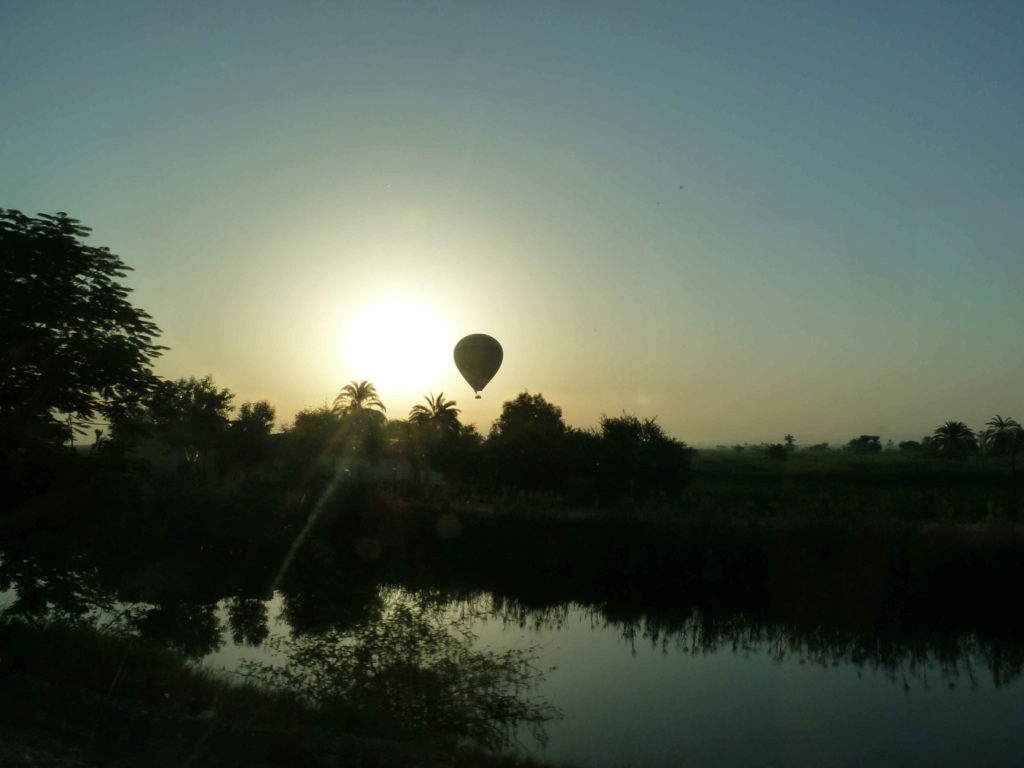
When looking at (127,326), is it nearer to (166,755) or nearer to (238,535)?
(166,755)

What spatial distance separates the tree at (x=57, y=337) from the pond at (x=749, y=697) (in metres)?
5.51

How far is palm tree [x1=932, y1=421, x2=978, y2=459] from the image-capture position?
97625 millimetres

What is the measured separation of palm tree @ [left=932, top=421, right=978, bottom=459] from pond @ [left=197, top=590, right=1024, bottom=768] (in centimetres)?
8553

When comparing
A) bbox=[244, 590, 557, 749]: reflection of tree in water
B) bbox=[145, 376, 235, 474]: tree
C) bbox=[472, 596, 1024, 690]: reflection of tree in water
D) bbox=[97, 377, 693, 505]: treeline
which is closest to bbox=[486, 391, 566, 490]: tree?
bbox=[97, 377, 693, 505]: treeline

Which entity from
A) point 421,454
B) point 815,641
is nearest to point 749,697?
point 815,641

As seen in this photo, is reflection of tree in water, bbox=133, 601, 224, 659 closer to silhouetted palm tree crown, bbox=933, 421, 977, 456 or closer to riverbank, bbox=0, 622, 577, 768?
riverbank, bbox=0, 622, 577, 768

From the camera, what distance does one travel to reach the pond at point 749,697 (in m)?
12.6

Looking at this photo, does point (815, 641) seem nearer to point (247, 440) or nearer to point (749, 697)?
point (749, 697)

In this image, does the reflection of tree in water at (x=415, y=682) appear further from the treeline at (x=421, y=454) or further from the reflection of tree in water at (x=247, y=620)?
the treeline at (x=421, y=454)

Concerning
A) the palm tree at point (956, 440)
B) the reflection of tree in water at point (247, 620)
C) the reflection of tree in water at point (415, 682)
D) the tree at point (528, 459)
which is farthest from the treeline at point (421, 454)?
the palm tree at point (956, 440)

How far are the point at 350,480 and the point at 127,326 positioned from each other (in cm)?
2275

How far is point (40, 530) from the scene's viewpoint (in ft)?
42.1

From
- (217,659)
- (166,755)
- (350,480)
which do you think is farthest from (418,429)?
(166,755)

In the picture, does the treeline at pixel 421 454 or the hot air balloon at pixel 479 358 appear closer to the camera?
the hot air balloon at pixel 479 358
